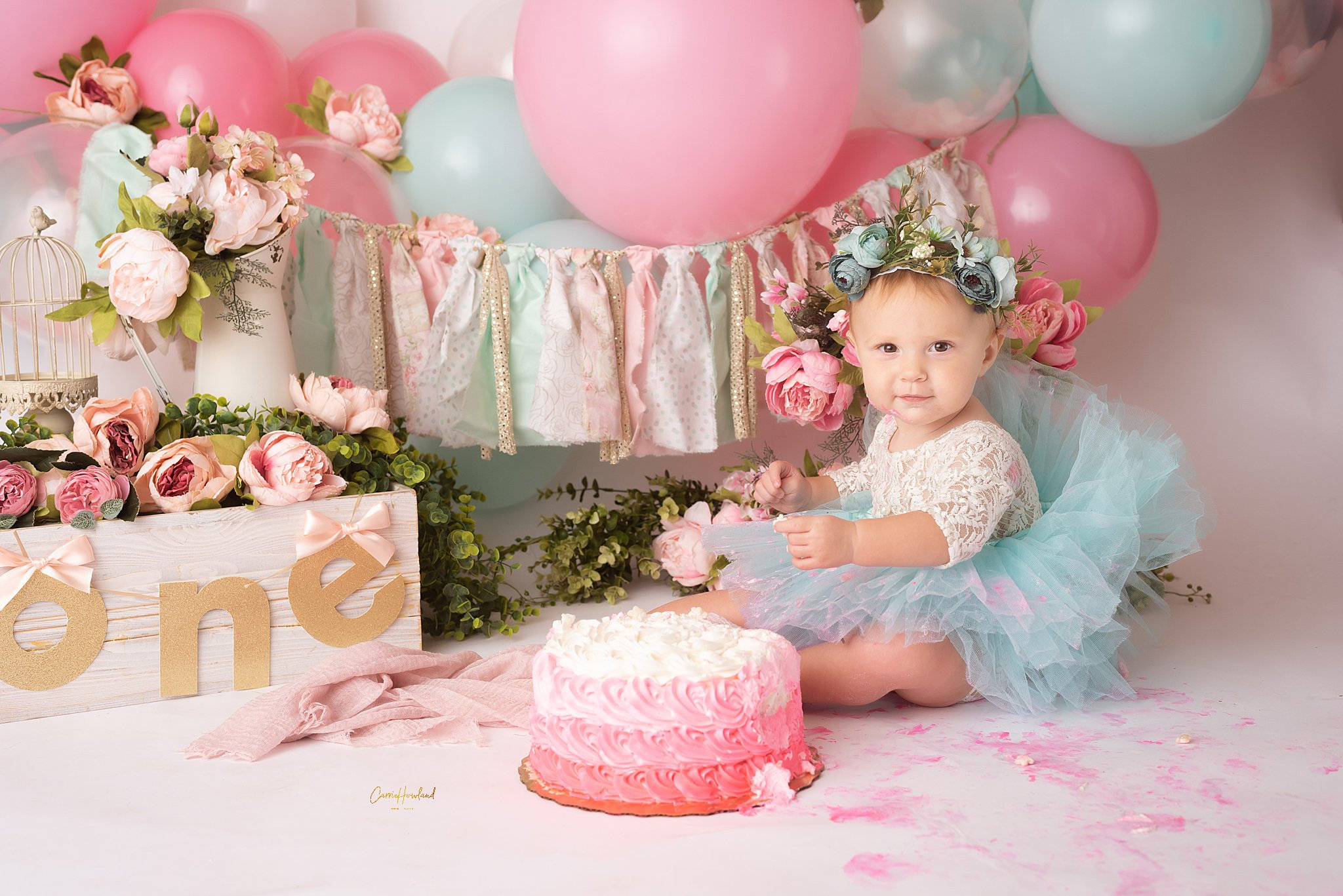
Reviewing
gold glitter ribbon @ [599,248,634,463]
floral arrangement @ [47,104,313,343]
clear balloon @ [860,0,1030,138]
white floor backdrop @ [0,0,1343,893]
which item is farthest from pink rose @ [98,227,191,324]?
clear balloon @ [860,0,1030,138]

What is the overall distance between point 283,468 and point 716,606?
0.91m

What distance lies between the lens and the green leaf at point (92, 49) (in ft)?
9.50

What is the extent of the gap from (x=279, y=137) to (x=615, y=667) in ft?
7.16

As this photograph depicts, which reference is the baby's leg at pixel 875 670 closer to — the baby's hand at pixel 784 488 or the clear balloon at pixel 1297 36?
the baby's hand at pixel 784 488

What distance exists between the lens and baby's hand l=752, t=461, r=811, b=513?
7.68 feet

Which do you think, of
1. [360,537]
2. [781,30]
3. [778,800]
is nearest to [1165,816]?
[778,800]

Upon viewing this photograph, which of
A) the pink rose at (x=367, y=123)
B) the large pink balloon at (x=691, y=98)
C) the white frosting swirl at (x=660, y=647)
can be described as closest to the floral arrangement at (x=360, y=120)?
the pink rose at (x=367, y=123)

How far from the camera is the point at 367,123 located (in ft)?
9.94

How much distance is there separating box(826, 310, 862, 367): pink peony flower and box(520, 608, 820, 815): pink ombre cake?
0.89 m

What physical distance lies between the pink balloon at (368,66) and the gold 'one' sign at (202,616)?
1556mm

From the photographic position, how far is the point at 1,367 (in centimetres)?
252

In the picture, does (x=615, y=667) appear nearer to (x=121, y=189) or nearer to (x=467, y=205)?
(x=121, y=189)

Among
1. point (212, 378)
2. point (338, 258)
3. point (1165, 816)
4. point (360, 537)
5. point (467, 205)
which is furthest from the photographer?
point (467, 205)

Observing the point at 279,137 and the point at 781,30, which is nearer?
the point at 781,30
